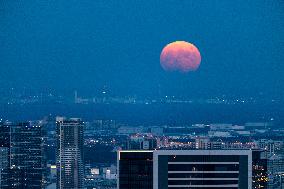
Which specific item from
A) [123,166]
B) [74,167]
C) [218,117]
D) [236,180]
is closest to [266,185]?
[236,180]

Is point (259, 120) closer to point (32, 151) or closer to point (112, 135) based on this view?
point (112, 135)

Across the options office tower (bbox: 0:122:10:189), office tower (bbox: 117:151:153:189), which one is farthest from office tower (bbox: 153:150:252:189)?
office tower (bbox: 0:122:10:189)

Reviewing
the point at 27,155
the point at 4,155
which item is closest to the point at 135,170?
the point at 4,155

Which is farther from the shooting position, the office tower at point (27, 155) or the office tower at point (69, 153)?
the office tower at point (69, 153)

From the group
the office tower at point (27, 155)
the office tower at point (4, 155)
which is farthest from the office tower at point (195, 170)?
the office tower at point (27, 155)

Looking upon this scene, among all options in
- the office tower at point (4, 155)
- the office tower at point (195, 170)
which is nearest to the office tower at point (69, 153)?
the office tower at point (4, 155)

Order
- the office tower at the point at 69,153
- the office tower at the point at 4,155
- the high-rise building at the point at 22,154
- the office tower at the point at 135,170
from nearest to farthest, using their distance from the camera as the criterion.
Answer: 1. the office tower at the point at 135,170
2. the office tower at the point at 4,155
3. the high-rise building at the point at 22,154
4. the office tower at the point at 69,153

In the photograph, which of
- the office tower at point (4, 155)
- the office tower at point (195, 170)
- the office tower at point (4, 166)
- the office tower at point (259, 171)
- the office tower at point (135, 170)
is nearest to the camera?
the office tower at point (195, 170)

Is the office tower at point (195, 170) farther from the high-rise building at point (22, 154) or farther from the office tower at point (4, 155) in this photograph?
the high-rise building at point (22, 154)

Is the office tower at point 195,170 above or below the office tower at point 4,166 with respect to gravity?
above
